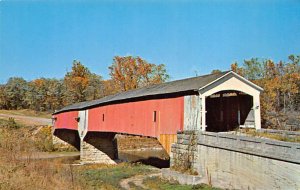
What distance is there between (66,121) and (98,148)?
228 inches

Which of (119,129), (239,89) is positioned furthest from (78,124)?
(239,89)

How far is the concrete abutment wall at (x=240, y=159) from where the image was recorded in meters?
8.12

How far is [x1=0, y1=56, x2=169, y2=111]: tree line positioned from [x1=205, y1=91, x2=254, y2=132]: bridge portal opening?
2147 cm

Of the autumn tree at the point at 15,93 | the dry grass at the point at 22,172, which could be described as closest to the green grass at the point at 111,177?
the dry grass at the point at 22,172

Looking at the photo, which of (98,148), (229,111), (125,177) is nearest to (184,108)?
(229,111)

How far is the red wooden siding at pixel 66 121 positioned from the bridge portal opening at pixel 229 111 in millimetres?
13520

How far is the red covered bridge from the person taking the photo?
489 inches

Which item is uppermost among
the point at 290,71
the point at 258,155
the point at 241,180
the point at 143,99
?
the point at 290,71

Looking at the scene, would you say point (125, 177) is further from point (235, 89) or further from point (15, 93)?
point (15, 93)

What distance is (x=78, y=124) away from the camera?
2475 cm

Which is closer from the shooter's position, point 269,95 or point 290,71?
point 269,95

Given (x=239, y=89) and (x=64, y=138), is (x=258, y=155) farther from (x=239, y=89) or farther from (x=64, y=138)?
(x=64, y=138)

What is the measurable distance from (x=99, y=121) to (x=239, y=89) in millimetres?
11254

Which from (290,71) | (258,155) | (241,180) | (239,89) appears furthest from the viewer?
(290,71)
